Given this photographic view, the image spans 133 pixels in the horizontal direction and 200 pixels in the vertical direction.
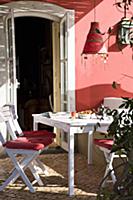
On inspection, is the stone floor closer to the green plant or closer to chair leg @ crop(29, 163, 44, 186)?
chair leg @ crop(29, 163, 44, 186)

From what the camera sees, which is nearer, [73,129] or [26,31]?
[73,129]

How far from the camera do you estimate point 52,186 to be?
3.93 metres

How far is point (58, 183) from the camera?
404 centimetres

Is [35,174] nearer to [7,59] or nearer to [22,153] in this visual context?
[22,153]

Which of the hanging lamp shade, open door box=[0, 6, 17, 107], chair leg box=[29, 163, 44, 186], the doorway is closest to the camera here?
chair leg box=[29, 163, 44, 186]

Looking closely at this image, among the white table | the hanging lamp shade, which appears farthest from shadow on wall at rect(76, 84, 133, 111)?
the white table

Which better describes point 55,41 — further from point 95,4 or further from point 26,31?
point 26,31

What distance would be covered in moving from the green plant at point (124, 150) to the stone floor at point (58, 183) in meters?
2.34

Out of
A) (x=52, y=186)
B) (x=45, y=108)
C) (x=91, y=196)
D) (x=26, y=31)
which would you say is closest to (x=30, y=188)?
(x=52, y=186)

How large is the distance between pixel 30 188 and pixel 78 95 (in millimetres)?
2598

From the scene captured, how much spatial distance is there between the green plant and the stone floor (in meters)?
2.34

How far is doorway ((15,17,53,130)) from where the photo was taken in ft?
26.0

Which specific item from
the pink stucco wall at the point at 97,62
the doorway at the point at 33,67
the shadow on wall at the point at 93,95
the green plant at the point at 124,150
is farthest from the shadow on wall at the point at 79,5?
the green plant at the point at 124,150

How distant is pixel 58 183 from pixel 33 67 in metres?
5.07
